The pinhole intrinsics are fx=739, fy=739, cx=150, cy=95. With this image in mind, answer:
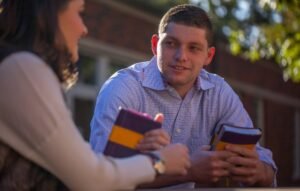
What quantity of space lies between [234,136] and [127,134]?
2.16 ft

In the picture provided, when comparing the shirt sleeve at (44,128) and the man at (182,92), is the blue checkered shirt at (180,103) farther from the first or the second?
the shirt sleeve at (44,128)

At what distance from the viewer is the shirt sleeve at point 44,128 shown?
2.04 m

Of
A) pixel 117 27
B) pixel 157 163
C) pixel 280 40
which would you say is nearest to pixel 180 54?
pixel 157 163

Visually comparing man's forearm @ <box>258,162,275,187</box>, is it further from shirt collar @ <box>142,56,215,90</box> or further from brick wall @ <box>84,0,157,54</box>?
brick wall @ <box>84,0,157,54</box>

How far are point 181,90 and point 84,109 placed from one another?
9626 millimetres

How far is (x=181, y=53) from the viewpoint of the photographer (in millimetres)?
3238

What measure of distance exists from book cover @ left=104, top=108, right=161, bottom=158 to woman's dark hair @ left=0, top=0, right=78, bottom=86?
0.23 metres

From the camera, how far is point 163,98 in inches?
131

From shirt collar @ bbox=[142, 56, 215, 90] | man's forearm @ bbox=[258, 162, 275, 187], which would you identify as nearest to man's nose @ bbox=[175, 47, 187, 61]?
shirt collar @ bbox=[142, 56, 215, 90]

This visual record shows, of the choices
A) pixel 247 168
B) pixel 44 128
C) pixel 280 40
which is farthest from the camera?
pixel 280 40

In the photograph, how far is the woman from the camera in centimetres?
204

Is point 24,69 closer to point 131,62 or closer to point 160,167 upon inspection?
point 160,167

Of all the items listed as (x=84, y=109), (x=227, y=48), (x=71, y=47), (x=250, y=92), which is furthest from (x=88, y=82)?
(x=71, y=47)

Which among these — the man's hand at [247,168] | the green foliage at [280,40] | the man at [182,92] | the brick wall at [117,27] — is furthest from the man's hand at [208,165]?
the brick wall at [117,27]
